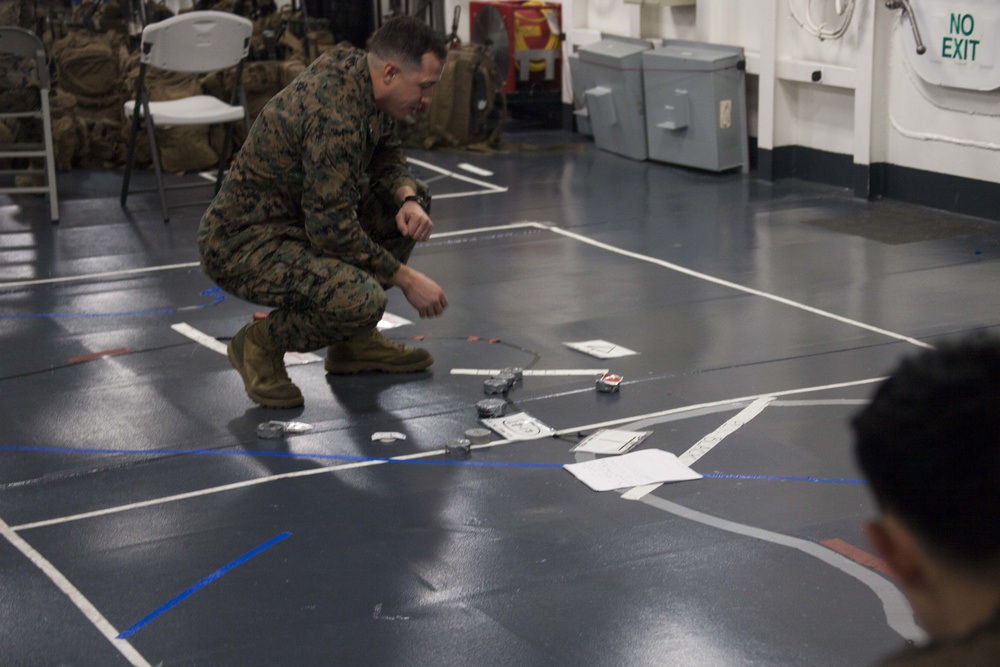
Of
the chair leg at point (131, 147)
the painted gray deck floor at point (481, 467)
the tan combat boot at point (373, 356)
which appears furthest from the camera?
the chair leg at point (131, 147)

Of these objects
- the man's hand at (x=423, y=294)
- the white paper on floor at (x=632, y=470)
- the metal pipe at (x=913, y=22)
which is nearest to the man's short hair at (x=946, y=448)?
the white paper on floor at (x=632, y=470)

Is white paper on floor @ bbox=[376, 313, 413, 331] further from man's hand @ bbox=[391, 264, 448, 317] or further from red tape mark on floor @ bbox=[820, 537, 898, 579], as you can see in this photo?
red tape mark on floor @ bbox=[820, 537, 898, 579]

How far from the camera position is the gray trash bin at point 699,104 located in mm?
8828

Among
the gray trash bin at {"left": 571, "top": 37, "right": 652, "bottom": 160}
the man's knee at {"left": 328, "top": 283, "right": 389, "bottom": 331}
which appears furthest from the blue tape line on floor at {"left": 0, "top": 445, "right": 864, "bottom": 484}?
the gray trash bin at {"left": 571, "top": 37, "right": 652, "bottom": 160}

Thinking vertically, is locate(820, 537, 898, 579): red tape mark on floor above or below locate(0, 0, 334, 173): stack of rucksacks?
below

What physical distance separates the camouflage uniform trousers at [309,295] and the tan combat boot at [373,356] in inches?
12.4

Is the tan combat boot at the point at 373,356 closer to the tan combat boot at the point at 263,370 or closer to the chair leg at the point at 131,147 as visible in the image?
the tan combat boot at the point at 263,370

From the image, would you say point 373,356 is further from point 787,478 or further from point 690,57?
point 690,57

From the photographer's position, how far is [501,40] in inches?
430

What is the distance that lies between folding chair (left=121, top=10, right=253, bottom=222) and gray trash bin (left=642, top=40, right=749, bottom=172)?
299 cm

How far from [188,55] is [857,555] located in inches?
229

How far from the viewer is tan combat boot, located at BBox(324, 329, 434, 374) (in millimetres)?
4711

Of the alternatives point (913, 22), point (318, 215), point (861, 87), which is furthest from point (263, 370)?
point (861, 87)

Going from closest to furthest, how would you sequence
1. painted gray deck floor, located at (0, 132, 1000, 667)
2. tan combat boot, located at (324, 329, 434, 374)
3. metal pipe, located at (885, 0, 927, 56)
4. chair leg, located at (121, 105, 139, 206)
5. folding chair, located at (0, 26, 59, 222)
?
painted gray deck floor, located at (0, 132, 1000, 667)
tan combat boot, located at (324, 329, 434, 374)
metal pipe, located at (885, 0, 927, 56)
folding chair, located at (0, 26, 59, 222)
chair leg, located at (121, 105, 139, 206)
